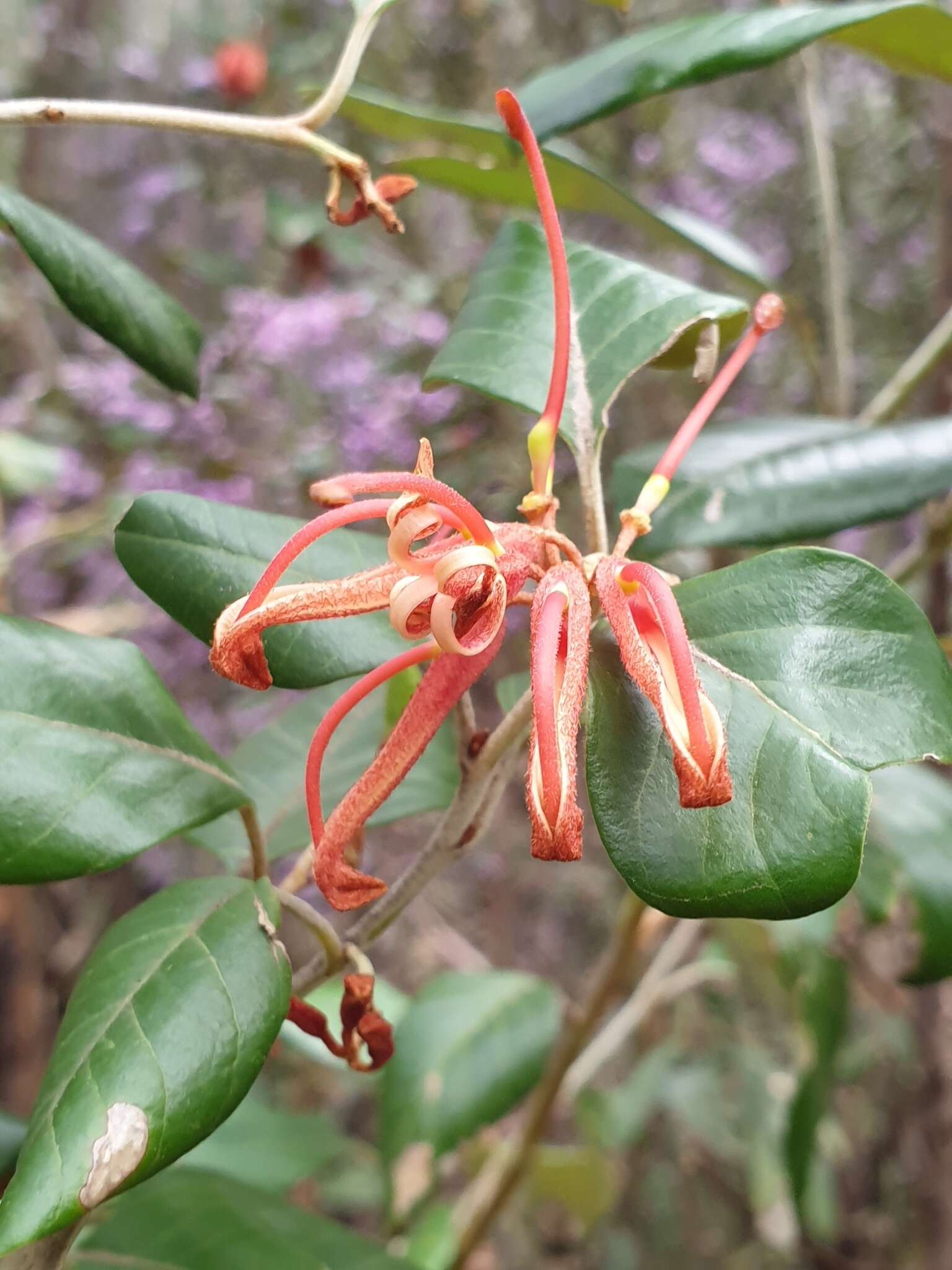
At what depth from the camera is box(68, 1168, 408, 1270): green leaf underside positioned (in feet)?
1.44

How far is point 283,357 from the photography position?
114 centimetres

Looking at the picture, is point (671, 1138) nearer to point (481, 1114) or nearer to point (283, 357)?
point (481, 1114)

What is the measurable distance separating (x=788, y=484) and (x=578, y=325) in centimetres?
14

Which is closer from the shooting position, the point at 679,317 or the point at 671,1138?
the point at 679,317

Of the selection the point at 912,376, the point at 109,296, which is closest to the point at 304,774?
the point at 109,296

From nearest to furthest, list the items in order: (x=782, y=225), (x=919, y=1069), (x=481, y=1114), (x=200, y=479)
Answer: (x=481, y=1114) → (x=919, y=1069) → (x=200, y=479) → (x=782, y=225)

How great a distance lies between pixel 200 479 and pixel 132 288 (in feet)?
2.33

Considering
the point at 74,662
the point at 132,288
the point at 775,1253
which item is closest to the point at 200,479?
the point at 132,288

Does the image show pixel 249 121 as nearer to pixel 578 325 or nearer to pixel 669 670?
pixel 578 325

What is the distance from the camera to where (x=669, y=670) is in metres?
0.25

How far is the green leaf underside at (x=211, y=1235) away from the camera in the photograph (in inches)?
17.2

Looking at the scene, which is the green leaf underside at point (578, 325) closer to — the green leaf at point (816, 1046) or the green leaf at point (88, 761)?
the green leaf at point (88, 761)

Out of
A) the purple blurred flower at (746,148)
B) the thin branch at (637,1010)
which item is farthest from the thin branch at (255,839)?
the purple blurred flower at (746,148)

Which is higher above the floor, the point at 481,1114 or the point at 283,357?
the point at 283,357
